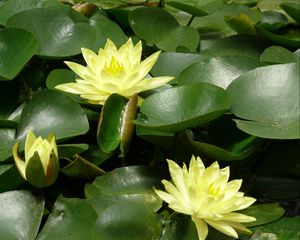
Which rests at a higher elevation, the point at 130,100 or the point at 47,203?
the point at 130,100

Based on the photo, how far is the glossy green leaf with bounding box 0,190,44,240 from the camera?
3.01 feet


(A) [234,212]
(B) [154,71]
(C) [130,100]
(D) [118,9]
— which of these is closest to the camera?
(A) [234,212]

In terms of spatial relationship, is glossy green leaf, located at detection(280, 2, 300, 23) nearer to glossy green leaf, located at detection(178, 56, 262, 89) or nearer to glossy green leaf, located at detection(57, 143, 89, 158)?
glossy green leaf, located at detection(178, 56, 262, 89)

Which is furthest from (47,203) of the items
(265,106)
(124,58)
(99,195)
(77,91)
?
(265,106)

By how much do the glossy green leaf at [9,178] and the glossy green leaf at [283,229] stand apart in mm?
421

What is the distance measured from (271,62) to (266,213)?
0.40 meters

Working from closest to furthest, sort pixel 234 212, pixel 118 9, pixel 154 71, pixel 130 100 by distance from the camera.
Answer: pixel 234 212
pixel 130 100
pixel 154 71
pixel 118 9

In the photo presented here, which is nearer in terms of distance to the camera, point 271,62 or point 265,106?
point 265,106

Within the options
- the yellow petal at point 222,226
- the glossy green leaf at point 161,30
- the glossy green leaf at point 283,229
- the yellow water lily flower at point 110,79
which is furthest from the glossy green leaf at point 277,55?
the yellow petal at point 222,226

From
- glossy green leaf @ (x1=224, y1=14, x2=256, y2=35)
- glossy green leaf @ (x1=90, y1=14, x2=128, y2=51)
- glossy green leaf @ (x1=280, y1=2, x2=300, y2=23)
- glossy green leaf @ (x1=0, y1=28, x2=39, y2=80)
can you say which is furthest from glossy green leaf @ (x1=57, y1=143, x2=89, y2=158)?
glossy green leaf @ (x1=280, y1=2, x2=300, y2=23)

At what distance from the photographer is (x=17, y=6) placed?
1.49 m

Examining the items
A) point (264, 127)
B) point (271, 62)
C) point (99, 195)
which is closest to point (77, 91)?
point (99, 195)

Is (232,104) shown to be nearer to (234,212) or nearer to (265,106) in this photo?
(265,106)

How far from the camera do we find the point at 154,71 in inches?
48.8
